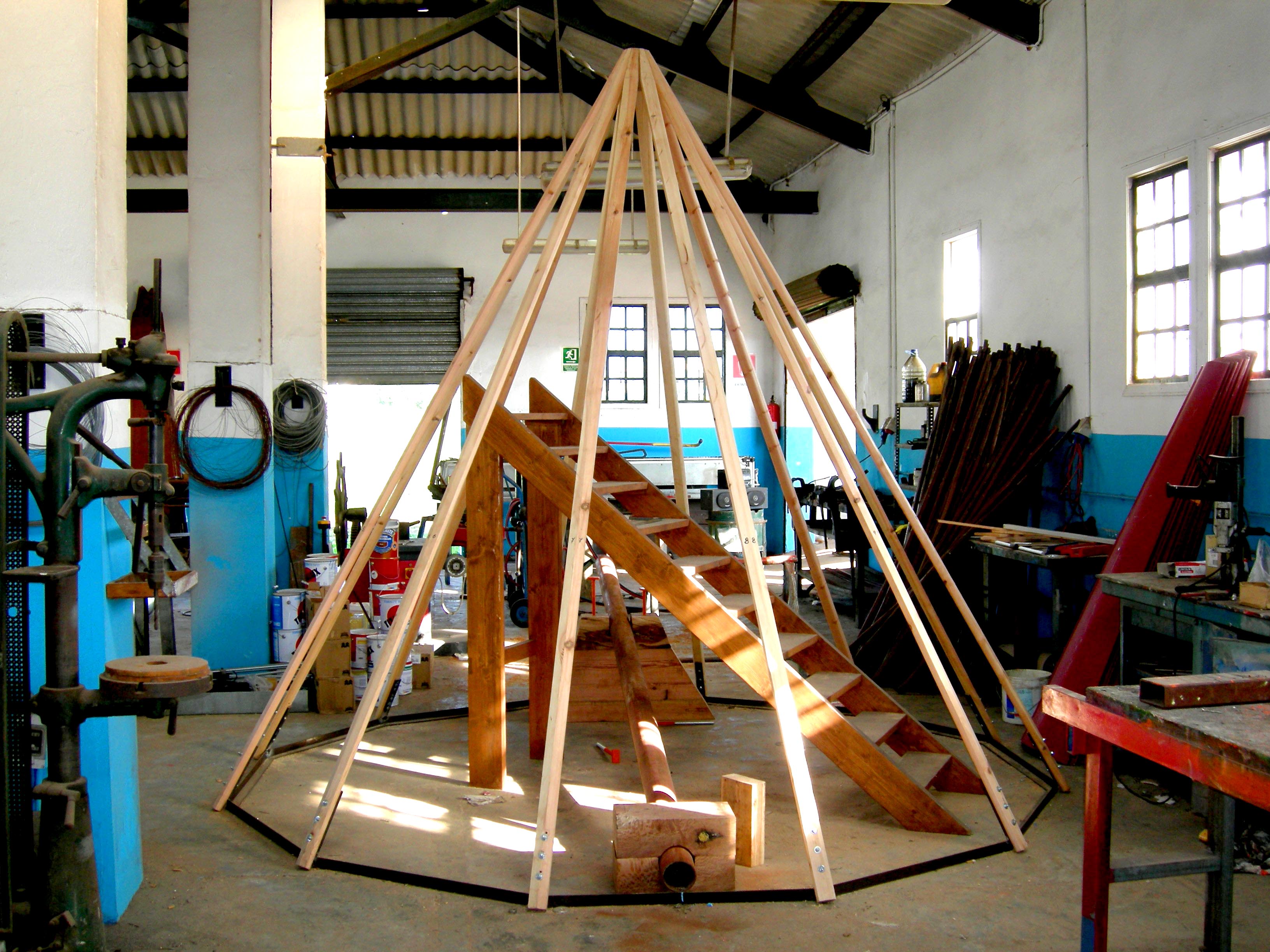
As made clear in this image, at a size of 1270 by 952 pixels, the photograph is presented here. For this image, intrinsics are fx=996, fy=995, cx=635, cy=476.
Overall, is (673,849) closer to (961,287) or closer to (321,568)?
(321,568)

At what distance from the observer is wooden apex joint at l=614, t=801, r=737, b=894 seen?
11.1 feet

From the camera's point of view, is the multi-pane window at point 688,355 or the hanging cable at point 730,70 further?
the multi-pane window at point 688,355

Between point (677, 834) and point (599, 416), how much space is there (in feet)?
6.08

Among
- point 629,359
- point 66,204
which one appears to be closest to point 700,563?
point 66,204

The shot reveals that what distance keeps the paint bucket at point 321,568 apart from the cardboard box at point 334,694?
3.08ft

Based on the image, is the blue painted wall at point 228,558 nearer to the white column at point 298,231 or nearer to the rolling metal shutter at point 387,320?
the white column at point 298,231

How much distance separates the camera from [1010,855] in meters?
3.76

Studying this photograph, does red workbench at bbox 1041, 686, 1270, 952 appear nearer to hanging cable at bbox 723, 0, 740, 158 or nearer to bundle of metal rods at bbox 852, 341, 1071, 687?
bundle of metal rods at bbox 852, 341, 1071, 687

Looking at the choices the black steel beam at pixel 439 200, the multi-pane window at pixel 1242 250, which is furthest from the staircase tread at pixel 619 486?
the black steel beam at pixel 439 200

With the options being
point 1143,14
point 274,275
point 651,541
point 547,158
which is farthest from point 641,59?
point 547,158

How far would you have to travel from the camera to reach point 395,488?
14.1 feet

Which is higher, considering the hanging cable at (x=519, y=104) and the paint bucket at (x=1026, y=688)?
the hanging cable at (x=519, y=104)

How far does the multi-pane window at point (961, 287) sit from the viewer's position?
820cm

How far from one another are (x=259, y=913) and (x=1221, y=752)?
2.86 meters
